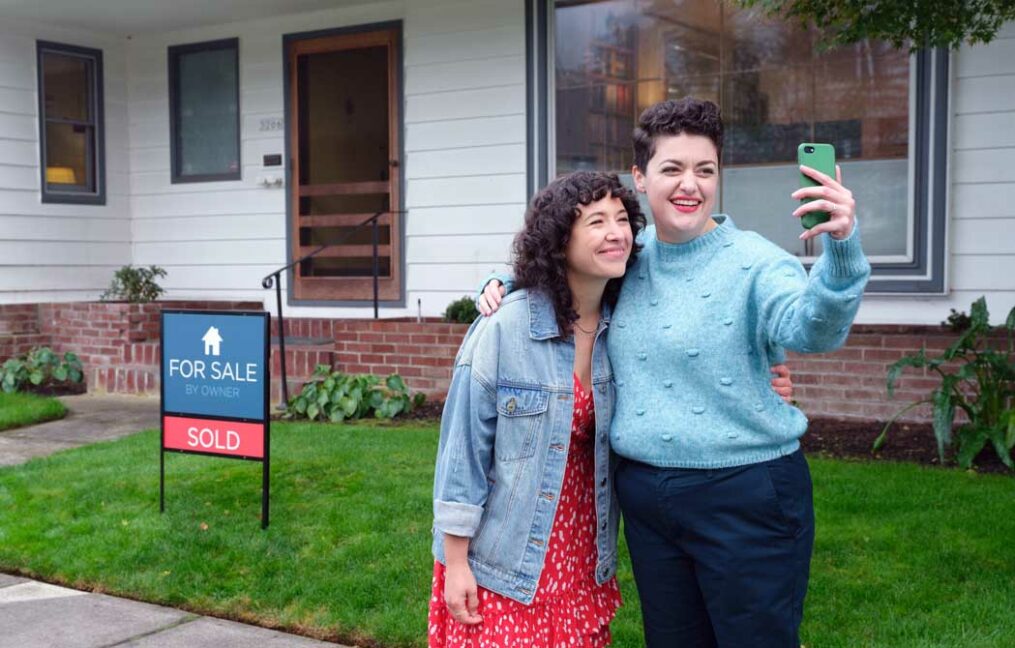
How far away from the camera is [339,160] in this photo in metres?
11.2

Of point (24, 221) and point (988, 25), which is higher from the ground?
point (988, 25)

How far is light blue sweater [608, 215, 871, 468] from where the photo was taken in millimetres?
2416

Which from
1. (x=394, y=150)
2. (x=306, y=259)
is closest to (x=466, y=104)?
(x=394, y=150)

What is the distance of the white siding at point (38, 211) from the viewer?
11.1 metres

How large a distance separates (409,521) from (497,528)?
2.80 meters

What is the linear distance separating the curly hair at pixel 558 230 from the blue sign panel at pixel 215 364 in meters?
2.96

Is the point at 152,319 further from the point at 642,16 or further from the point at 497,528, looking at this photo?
the point at 497,528

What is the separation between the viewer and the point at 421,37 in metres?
10.4

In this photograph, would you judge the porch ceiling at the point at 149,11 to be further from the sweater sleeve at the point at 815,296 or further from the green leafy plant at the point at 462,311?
the sweater sleeve at the point at 815,296

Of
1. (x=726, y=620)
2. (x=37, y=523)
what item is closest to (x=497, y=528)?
(x=726, y=620)

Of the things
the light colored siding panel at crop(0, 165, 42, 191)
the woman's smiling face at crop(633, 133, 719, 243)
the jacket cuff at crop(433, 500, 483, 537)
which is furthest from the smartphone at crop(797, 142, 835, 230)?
the light colored siding panel at crop(0, 165, 42, 191)

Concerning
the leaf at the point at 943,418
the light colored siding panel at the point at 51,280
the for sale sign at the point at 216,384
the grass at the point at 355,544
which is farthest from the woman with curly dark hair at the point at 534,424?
the light colored siding panel at the point at 51,280

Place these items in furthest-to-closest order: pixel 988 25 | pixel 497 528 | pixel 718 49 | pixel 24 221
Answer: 1. pixel 24 221
2. pixel 718 49
3. pixel 988 25
4. pixel 497 528

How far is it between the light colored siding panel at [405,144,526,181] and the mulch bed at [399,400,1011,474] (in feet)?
12.2
